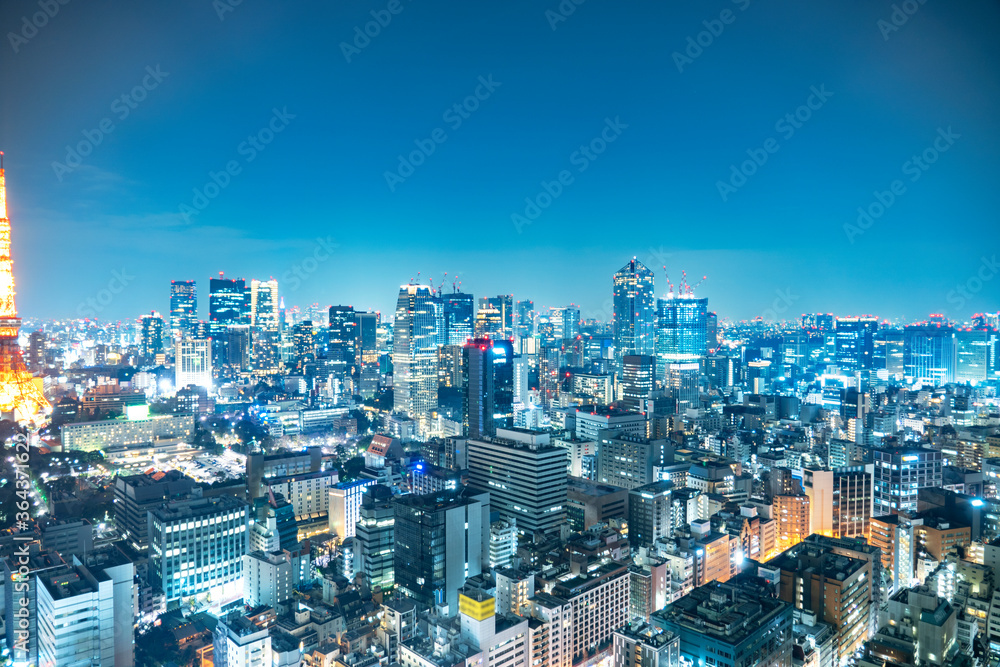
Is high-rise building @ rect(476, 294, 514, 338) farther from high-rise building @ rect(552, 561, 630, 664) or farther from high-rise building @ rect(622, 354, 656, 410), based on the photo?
high-rise building @ rect(552, 561, 630, 664)

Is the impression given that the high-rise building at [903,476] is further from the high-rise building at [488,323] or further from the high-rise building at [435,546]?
the high-rise building at [488,323]

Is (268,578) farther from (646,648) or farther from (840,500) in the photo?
(840,500)

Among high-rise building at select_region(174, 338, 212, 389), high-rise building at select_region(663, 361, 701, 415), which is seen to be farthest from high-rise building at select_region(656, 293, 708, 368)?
high-rise building at select_region(174, 338, 212, 389)

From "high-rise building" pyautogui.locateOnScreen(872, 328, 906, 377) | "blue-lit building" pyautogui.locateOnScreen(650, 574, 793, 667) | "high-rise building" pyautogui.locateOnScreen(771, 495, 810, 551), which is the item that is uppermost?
"high-rise building" pyautogui.locateOnScreen(872, 328, 906, 377)

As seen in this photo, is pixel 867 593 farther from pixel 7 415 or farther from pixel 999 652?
pixel 7 415

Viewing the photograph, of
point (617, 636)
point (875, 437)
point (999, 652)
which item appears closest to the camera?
point (617, 636)

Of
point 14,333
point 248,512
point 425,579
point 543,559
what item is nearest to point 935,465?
point 543,559
